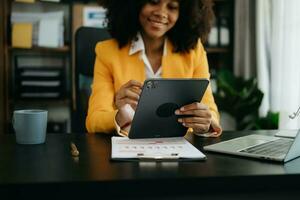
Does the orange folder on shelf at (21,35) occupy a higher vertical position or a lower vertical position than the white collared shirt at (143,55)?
higher

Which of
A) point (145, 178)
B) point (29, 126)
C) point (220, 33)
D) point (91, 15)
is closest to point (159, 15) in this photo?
point (29, 126)

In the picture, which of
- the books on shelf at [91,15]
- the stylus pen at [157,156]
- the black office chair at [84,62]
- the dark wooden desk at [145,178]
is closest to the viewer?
the dark wooden desk at [145,178]

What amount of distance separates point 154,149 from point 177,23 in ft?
2.51

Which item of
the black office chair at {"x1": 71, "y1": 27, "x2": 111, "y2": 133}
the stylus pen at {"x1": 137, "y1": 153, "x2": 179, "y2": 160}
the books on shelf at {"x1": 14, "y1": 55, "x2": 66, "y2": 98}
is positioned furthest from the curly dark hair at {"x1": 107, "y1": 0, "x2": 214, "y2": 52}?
the books on shelf at {"x1": 14, "y1": 55, "x2": 66, "y2": 98}

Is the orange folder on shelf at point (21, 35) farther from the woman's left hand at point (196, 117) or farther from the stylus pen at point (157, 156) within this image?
the stylus pen at point (157, 156)

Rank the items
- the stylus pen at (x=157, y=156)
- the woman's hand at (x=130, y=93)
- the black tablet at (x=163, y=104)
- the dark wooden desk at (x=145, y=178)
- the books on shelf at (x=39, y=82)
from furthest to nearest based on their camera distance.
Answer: the books on shelf at (x=39, y=82) < the woman's hand at (x=130, y=93) < the black tablet at (x=163, y=104) < the stylus pen at (x=157, y=156) < the dark wooden desk at (x=145, y=178)

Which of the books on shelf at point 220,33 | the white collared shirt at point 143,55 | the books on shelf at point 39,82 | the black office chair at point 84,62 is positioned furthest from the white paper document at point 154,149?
the books on shelf at point 220,33

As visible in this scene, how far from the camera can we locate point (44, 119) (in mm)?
974

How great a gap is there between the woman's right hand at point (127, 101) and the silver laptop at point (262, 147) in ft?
0.91

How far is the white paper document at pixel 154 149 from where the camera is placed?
0.80 meters

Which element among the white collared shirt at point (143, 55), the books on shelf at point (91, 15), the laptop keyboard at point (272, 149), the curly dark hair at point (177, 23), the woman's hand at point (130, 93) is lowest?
the laptop keyboard at point (272, 149)

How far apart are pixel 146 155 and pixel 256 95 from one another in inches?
81.8

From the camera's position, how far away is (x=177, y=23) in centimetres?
152

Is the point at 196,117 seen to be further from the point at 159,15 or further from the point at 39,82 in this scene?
the point at 39,82
